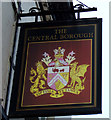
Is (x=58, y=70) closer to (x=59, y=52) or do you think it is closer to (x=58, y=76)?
(x=58, y=76)

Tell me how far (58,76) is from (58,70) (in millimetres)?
133

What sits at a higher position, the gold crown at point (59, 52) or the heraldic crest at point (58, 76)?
the gold crown at point (59, 52)

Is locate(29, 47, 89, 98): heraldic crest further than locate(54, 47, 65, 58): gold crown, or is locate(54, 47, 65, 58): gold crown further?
locate(54, 47, 65, 58): gold crown

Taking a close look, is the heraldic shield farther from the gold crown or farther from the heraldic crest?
the gold crown

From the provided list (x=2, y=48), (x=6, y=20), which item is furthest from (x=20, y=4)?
(x=2, y=48)

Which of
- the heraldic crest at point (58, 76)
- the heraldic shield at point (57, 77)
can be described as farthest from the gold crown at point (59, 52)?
the heraldic shield at point (57, 77)

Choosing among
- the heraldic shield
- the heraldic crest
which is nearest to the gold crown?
the heraldic crest

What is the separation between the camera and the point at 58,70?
6793 mm

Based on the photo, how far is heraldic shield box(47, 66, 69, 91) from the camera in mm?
6586

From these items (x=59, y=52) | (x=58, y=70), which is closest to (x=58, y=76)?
(x=58, y=70)

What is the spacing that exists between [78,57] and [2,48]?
1.52 metres

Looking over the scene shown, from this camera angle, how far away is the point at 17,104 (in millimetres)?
6527

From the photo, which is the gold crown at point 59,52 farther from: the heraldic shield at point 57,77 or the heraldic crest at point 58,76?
the heraldic shield at point 57,77

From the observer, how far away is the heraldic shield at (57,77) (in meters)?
6.59
